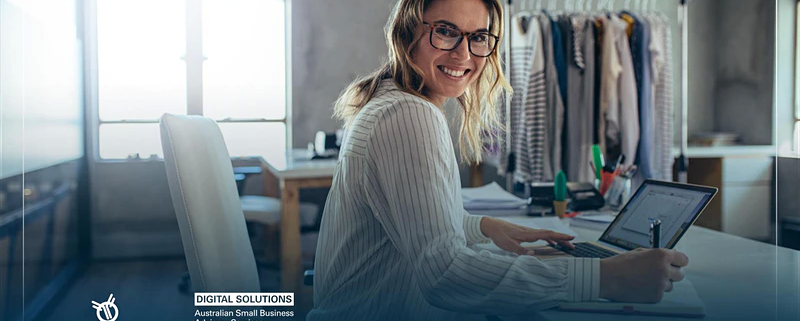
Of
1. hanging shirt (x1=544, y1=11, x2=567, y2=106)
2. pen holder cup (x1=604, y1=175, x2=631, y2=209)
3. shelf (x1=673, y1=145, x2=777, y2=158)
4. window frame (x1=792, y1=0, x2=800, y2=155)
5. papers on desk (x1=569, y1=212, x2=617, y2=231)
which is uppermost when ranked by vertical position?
hanging shirt (x1=544, y1=11, x2=567, y2=106)

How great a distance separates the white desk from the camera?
0.65 metres

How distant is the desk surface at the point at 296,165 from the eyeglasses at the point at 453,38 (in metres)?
0.35

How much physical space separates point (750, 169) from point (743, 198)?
0.13 m

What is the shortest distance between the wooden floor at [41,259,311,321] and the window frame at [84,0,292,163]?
195mm

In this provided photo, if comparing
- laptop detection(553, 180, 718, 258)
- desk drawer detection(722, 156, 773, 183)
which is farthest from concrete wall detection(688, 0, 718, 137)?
laptop detection(553, 180, 718, 258)

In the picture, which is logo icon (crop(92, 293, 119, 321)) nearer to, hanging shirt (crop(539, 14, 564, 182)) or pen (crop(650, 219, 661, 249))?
pen (crop(650, 219, 661, 249))

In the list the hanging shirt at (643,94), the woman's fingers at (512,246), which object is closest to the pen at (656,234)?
the woman's fingers at (512,246)

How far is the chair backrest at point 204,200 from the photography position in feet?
2.32

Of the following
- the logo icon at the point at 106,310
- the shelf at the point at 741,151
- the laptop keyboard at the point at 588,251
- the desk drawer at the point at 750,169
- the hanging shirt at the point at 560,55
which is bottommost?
the logo icon at the point at 106,310

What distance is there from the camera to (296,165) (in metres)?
1.38

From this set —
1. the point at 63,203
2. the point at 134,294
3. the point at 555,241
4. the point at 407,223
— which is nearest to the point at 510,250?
the point at 555,241

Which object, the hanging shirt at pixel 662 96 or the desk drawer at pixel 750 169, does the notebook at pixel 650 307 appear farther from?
the hanging shirt at pixel 662 96

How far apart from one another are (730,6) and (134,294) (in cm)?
130

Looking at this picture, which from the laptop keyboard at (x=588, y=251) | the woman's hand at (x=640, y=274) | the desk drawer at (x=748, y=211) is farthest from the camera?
the desk drawer at (x=748, y=211)
